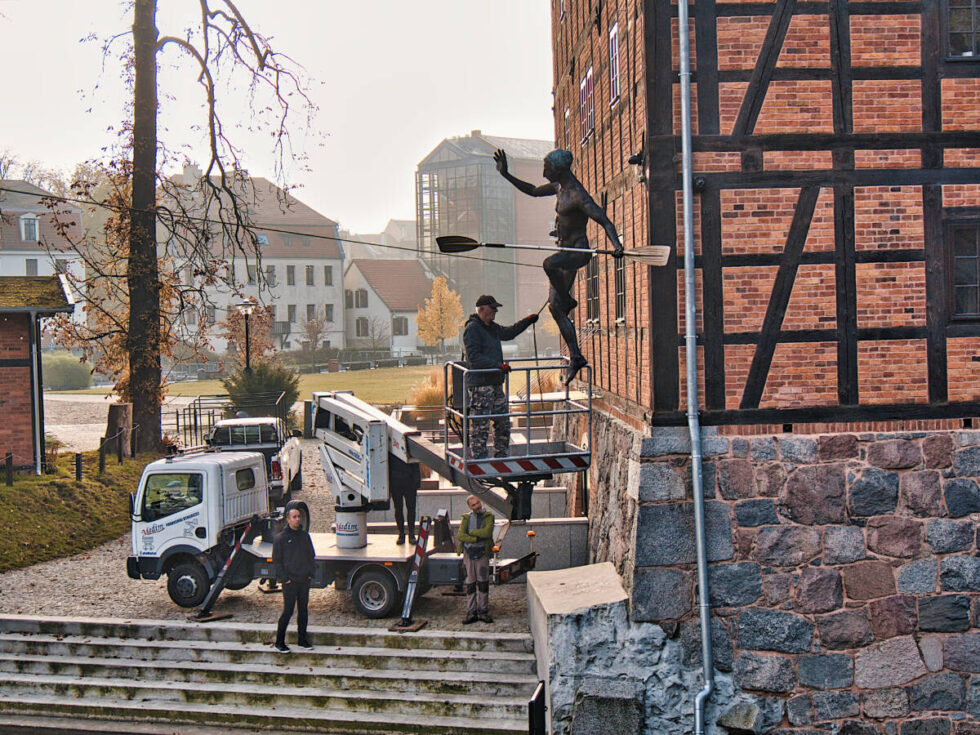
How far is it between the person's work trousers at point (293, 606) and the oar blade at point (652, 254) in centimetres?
572

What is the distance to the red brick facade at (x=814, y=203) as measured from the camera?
10883mm

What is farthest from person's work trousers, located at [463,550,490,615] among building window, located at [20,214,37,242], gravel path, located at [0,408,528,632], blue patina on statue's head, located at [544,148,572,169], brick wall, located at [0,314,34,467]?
building window, located at [20,214,37,242]

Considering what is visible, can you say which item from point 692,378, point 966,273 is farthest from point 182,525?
point 966,273

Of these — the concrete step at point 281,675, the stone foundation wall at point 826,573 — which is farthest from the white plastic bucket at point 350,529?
the stone foundation wall at point 826,573

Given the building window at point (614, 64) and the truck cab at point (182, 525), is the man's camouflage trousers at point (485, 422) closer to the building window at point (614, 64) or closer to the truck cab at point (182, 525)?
the building window at point (614, 64)

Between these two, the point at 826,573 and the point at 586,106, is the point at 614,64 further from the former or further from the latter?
the point at 826,573

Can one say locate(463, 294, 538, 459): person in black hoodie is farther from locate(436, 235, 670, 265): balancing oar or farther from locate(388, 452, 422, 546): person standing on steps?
locate(388, 452, 422, 546): person standing on steps

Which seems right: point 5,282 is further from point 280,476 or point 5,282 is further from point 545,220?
point 545,220

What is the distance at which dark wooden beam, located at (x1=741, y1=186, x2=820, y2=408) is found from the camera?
10.9 m

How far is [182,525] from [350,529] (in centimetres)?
248

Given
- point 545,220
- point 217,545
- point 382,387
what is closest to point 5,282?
point 217,545

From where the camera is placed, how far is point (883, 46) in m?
11.0

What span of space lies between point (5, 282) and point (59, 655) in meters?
13.6

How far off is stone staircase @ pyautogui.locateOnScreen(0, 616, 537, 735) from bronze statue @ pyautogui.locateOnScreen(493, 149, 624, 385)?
12.2 ft
